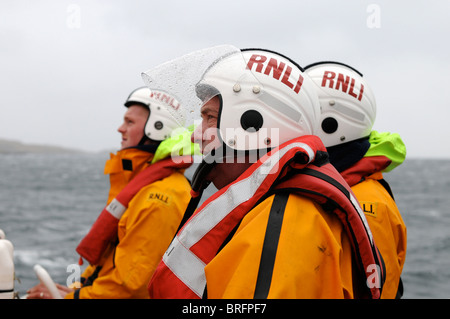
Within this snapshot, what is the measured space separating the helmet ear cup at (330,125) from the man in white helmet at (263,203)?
5.14 feet

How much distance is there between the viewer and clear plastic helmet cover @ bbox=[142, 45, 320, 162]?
8.34 feet

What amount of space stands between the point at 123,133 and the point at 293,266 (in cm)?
380

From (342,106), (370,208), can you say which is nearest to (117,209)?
(342,106)

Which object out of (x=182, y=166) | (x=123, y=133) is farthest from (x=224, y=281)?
(x=123, y=133)

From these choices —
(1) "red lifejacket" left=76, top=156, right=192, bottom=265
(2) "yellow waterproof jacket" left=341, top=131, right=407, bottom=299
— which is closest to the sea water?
(1) "red lifejacket" left=76, top=156, right=192, bottom=265

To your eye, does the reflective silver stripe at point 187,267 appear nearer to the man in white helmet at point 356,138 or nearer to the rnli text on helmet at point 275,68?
the rnli text on helmet at point 275,68

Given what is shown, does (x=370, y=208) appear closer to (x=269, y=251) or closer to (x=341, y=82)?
(x=341, y=82)

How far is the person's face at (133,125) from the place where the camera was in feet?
17.8

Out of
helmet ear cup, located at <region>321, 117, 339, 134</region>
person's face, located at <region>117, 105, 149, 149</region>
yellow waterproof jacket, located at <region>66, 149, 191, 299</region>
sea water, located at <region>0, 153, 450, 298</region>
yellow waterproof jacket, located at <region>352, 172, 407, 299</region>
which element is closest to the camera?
yellow waterproof jacket, located at <region>352, 172, 407, 299</region>

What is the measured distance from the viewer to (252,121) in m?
2.56

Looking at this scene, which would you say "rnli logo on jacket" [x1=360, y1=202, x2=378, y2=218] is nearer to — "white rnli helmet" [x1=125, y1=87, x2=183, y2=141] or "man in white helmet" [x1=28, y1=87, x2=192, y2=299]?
"man in white helmet" [x1=28, y1=87, x2=192, y2=299]

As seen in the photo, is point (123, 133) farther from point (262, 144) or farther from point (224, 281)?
point (224, 281)

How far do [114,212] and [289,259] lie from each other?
10.4ft

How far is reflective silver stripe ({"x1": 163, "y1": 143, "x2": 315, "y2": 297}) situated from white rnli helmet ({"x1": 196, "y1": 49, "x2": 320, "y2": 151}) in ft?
0.76
